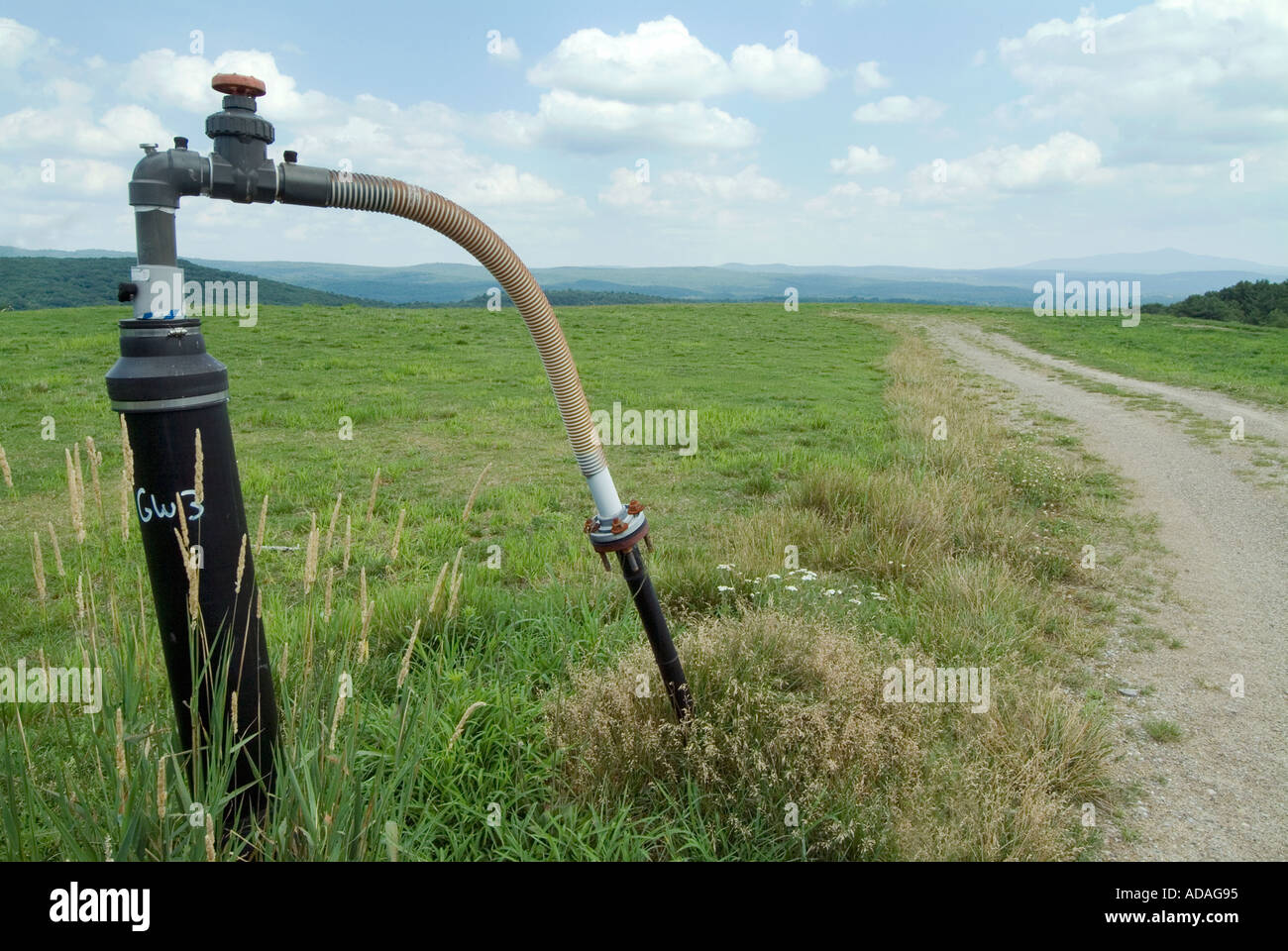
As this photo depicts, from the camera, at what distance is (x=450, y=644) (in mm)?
4336

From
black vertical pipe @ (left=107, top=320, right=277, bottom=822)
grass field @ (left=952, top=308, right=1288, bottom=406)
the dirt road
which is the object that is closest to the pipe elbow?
black vertical pipe @ (left=107, top=320, right=277, bottom=822)

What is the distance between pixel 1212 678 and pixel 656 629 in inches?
149

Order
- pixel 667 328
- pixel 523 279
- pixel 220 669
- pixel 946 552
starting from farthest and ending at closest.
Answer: pixel 667 328, pixel 946 552, pixel 523 279, pixel 220 669

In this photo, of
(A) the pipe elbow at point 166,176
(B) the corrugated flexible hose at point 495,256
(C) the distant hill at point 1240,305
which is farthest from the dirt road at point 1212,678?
(C) the distant hill at point 1240,305

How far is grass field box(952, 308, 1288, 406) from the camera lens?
2050 centimetres

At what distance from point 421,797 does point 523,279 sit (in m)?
1.99

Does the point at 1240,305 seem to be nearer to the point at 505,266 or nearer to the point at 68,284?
the point at 505,266

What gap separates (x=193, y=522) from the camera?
2039 mm

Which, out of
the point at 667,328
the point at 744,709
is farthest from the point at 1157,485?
the point at 667,328

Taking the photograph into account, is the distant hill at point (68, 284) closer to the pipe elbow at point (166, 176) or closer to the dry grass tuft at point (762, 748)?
the dry grass tuft at point (762, 748)

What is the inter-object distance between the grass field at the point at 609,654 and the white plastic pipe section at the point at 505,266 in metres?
0.85

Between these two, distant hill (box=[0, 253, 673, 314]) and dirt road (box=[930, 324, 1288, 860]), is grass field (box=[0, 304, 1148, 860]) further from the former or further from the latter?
distant hill (box=[0, 253, 673, 314])

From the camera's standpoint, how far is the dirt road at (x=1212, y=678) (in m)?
3.49
